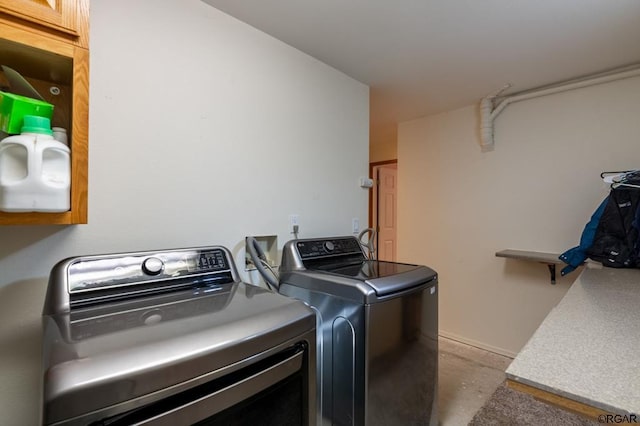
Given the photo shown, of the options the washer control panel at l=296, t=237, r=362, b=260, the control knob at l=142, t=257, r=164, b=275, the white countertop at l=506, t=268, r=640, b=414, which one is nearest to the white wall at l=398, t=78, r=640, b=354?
the white countertop at l=506, t=268, r=640, b=414

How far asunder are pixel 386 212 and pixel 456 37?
2861mm

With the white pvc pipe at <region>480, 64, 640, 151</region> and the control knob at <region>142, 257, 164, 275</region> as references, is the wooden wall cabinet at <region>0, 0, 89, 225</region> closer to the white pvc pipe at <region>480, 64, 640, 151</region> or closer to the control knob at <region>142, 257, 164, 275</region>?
the control knob at <region>142, 257, 164, 275</region>

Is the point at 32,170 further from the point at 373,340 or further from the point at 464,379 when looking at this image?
the point at 464,379

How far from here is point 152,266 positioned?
104 cm

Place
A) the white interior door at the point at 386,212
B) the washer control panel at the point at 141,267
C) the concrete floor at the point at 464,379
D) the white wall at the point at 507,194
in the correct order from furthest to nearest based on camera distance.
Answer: the white interior door at the point at 386,212 → the white wall at the point at 507,194 → the concrete floor at the point at 464,379 → the washer control panel at the point at 141,267

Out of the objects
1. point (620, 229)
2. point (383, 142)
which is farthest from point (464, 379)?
point (383, 142)

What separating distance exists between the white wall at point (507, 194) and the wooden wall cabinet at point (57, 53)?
292cm

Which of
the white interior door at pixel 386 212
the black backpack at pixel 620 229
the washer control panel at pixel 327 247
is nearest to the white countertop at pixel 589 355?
the black backpack at pixel 620 229

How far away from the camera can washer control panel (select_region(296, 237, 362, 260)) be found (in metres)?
1.53

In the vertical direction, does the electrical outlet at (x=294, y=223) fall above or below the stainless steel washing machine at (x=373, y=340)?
above

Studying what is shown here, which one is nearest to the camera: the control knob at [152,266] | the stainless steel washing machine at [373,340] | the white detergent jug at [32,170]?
the white detergent jug at [32,170]

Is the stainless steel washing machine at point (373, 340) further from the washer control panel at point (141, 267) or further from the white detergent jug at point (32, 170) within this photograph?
the white detergent jug at point (32, 170)

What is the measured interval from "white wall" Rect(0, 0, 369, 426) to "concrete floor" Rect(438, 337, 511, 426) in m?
1.44

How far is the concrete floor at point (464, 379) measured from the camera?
1.89m
